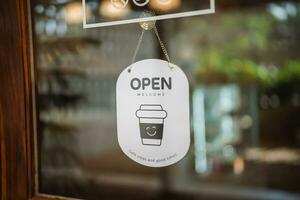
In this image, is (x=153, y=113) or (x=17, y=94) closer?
(x=153, y=113)

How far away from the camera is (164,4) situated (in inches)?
29.1

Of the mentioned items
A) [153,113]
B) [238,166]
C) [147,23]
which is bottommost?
[238,166]

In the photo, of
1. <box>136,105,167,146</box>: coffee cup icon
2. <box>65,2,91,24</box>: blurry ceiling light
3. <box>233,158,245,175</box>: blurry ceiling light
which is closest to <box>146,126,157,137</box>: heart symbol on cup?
<box>136,105,167,146</box>: coffee cup icon

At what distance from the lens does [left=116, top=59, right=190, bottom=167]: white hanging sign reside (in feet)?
2.43

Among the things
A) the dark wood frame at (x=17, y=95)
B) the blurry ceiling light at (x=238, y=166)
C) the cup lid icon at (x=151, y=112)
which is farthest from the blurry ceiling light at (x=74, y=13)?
the blurry ceiling light at (x=238, y=166)

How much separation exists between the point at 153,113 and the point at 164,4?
25 cm

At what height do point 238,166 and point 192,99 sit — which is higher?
point 192,99

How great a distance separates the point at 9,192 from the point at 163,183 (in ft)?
1.55

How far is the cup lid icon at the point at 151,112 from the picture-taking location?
0.76 m

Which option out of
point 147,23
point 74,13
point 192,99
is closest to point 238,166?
point 192,99

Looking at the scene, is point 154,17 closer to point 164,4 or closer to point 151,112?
point 164,4

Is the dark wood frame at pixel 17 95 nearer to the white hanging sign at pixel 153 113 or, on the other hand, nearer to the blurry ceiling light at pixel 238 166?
the white hanging sign at pixel 153 113

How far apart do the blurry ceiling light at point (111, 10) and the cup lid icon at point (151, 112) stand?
0.23 m

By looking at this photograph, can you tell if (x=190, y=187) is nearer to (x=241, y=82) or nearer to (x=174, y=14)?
(x=241, y=82)
